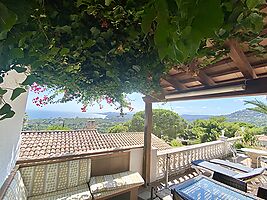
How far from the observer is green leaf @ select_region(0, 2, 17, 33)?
1.09ft

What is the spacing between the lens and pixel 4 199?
6.06 ft

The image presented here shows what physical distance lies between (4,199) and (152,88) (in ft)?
6.29

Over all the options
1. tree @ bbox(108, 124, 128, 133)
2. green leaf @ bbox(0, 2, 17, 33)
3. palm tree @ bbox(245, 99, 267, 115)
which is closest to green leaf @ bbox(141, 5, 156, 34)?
green leaf @ bbox(0, 2, 17, 33)

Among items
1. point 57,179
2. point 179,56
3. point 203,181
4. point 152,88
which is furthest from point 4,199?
point 203,181

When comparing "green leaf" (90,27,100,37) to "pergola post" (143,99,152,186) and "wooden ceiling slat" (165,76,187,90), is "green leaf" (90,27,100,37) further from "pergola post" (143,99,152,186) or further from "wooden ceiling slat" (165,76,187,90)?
"pergola post" (143,99,152,186)

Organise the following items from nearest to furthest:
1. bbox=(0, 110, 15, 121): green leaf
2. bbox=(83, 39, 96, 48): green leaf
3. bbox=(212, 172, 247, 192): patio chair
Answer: bbox=(0, 110, 15, 121): green leaf → bbox=(83, 39, 96, 48): green leaf → bbox=(212, 172, 247, 192): patio chair

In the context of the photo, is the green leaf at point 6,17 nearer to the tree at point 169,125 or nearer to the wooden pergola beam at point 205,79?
the wooden pergola beam at point 205,79

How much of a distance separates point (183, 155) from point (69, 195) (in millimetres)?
3720

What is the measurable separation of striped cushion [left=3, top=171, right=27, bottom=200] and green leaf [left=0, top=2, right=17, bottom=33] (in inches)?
86.8

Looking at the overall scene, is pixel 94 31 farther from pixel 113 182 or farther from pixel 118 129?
pixel 118 129

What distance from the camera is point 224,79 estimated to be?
112 inches

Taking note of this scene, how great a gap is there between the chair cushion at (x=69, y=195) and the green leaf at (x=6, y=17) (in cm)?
305

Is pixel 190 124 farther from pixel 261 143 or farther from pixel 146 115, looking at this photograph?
pixel 146 115

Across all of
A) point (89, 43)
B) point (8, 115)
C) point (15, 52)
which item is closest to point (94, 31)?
point (89, 43)
